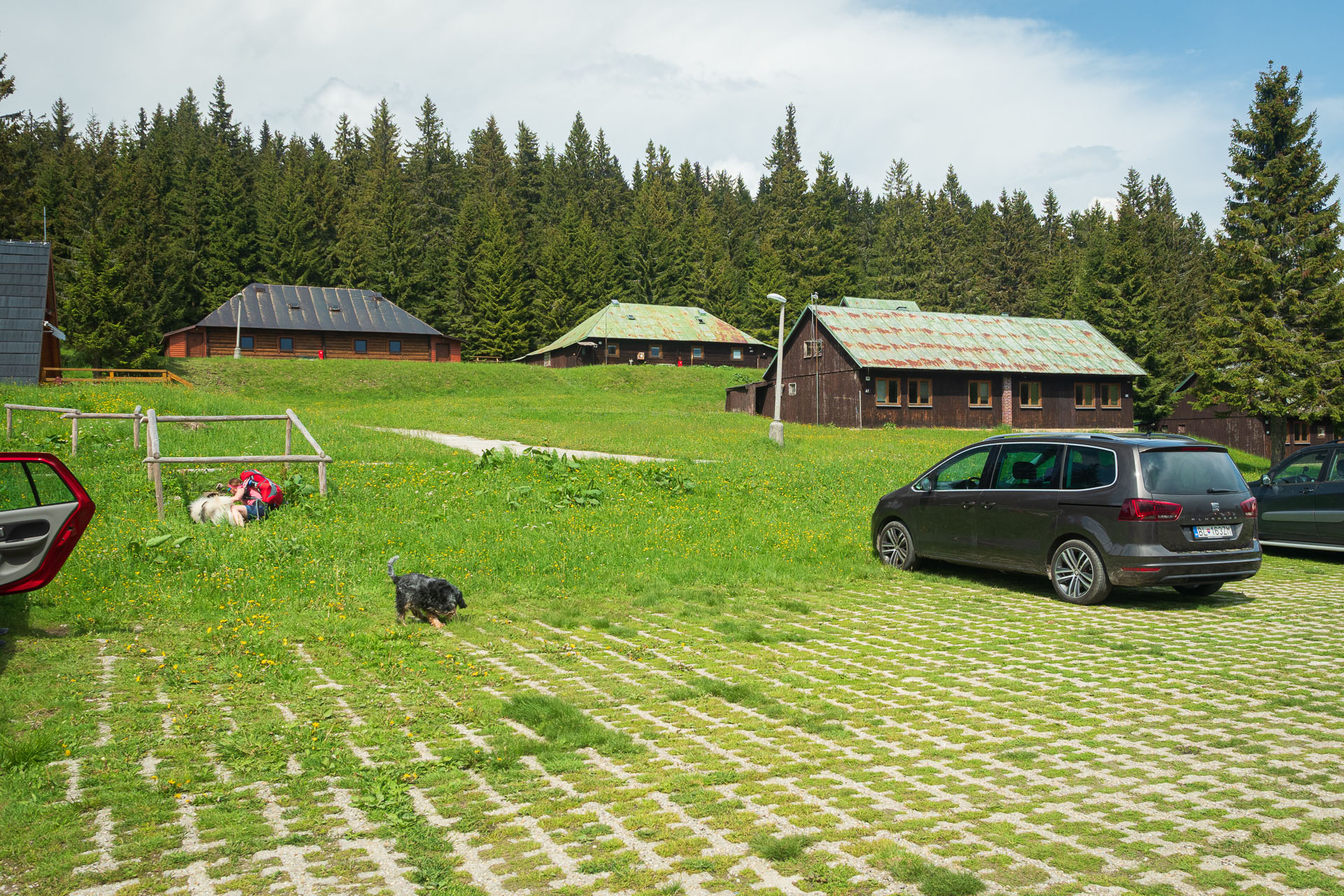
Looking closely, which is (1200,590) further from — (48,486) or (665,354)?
(665,354)

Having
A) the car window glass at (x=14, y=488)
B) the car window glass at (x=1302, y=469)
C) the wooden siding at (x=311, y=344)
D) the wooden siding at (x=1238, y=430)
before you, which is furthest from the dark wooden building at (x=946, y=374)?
the car window glass at (x=14, y=488)

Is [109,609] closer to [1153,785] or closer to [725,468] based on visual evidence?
[1153,785]

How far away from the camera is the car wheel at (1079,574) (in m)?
9.52

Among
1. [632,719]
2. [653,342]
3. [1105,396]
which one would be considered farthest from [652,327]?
[632,719]

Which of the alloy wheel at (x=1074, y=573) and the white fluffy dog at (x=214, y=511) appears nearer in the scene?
the alloy wheel at (x=1074, y=573)

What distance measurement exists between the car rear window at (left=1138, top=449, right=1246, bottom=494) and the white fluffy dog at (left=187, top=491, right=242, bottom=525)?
431 inches

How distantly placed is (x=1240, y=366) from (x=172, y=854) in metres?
42.9

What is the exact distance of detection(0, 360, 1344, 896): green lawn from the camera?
12.3ft

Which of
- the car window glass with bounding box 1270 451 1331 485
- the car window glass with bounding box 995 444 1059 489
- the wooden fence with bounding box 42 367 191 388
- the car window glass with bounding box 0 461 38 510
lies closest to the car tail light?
Result: the car window glass with bounding box 995 444 1059 489

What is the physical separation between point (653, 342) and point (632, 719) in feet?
207

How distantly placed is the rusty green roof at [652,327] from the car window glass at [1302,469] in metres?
54.8

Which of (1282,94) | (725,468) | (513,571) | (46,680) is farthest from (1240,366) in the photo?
(46,680)

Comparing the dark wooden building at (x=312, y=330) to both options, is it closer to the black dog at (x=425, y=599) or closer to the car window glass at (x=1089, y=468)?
the black dog at (x=425, y=599)

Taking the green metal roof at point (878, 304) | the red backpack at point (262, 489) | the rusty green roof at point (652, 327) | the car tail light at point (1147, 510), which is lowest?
the red backpack at point (262, 489)
